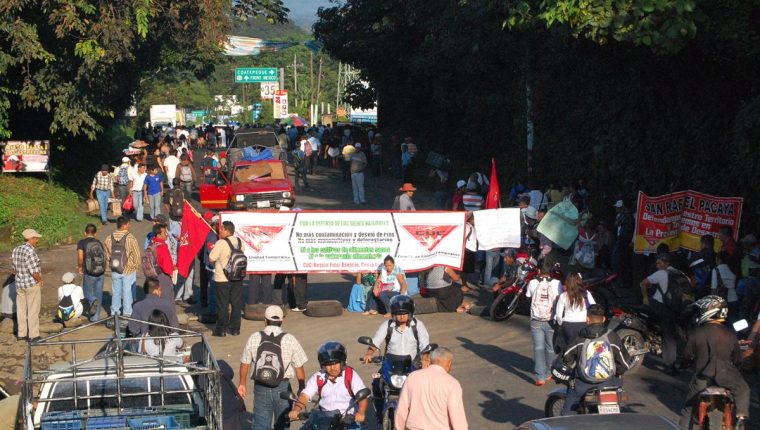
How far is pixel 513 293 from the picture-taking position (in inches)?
685

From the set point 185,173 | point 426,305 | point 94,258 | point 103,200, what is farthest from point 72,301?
point 185,173

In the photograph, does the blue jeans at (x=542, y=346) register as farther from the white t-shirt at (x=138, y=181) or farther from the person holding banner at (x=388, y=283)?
the white t-shirt at (x=138, y=181)

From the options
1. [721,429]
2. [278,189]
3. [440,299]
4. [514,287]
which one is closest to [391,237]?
[440,299]

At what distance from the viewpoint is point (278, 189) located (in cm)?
3042

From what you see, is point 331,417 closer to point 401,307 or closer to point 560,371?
point 401,307

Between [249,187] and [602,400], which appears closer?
[602,400]

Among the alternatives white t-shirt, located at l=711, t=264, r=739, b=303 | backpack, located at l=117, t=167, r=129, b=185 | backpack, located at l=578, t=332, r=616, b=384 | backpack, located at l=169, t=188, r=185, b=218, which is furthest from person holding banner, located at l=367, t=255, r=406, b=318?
backpack, located at l=117, t=167, r=129, b=185

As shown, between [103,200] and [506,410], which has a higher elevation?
[103,200]

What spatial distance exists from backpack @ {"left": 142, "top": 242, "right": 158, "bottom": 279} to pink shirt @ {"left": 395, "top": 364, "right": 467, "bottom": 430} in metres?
8.90

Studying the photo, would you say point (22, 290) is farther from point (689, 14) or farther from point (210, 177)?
point (210, 177)

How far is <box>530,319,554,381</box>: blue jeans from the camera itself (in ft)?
44.2

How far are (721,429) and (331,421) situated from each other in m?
4.12

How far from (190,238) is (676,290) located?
8.18m

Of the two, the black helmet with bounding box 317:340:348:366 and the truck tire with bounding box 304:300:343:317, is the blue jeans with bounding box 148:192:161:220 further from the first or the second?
the black helmet with bounding box 317:340:348:366
